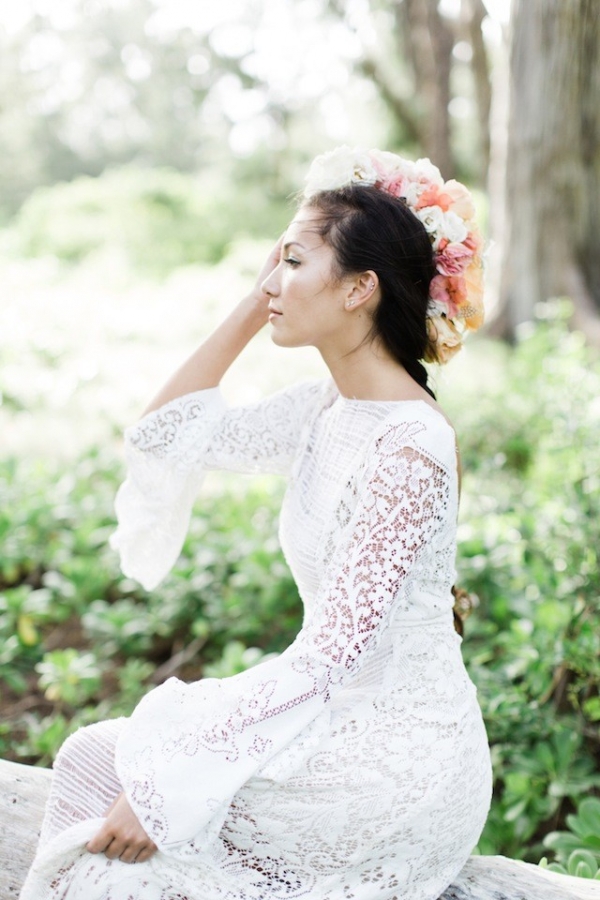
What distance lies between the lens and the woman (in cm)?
160

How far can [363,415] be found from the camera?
6.59 feet

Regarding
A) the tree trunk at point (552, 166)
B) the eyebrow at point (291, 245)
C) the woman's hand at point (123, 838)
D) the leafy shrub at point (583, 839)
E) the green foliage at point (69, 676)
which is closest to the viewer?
the woman's hand at point (123, 838)

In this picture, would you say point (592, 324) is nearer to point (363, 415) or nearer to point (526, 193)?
point (526, 193)

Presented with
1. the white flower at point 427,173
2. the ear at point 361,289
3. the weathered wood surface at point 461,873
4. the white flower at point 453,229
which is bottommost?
the weathered wood surface at point 461,873

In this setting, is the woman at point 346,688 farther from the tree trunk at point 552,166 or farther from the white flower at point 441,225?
the tree trunk at point 552,166

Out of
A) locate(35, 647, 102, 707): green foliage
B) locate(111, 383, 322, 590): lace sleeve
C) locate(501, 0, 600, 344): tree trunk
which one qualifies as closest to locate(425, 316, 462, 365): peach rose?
locate(111, 383, 322, 590): lace sleeve

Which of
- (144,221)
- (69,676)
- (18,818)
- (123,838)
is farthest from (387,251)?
(144,221)

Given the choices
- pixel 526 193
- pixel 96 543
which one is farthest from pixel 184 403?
pixel 526 193

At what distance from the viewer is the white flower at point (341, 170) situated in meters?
2.01

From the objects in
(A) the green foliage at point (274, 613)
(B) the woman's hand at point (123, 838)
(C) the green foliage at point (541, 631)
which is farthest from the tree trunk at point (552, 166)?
(B) the woman's hand at point (123, 838)

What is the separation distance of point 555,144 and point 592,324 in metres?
1.64

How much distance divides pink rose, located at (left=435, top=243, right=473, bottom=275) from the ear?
0.19 m

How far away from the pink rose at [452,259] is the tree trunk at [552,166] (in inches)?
219

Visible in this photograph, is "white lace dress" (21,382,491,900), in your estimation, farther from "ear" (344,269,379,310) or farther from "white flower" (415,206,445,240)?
"white flower" (415,206,445,240)
